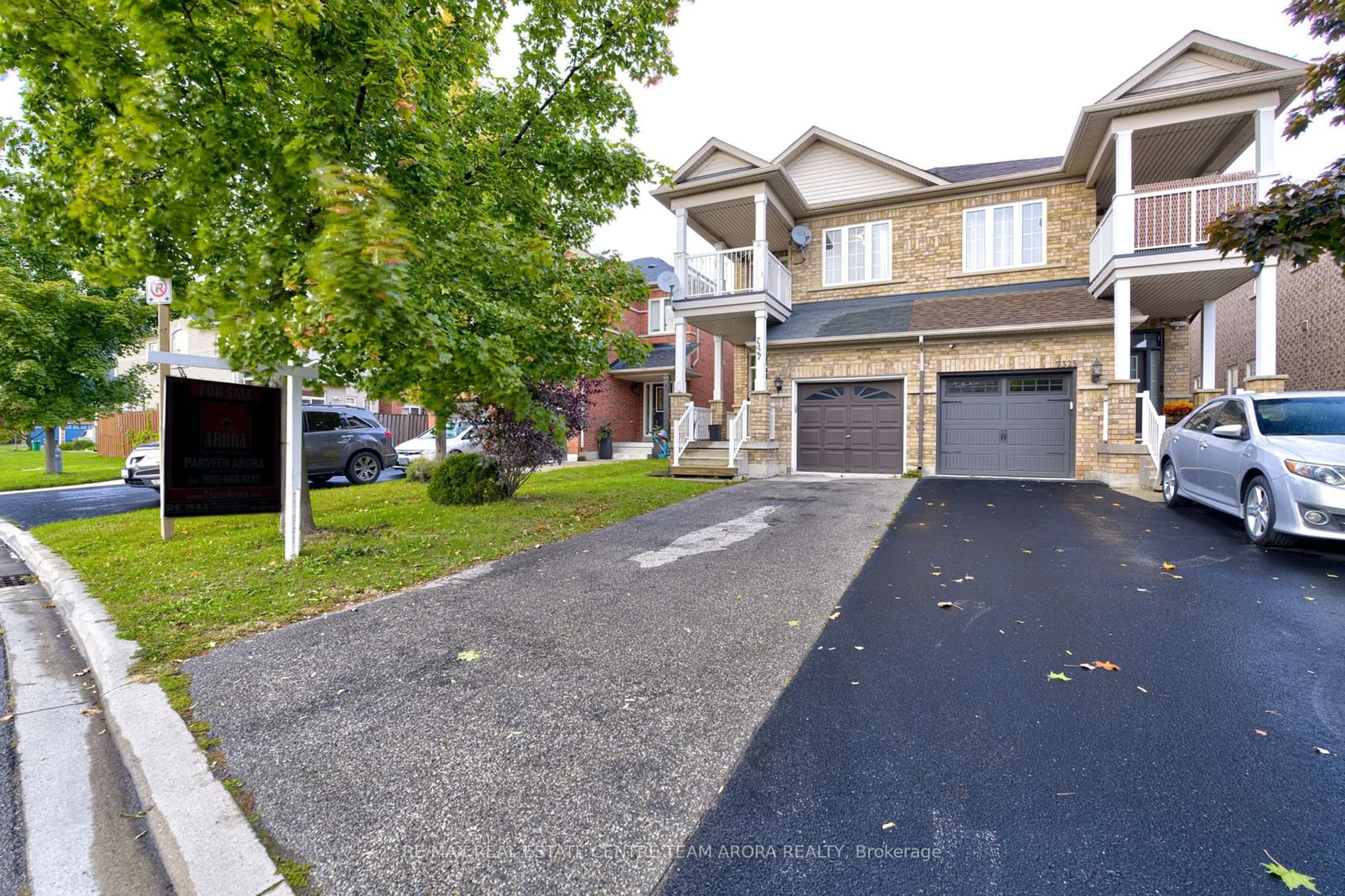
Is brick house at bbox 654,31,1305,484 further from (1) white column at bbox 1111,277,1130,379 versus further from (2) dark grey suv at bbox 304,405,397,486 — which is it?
(2) dark grey suv at bbox 304,405,397,486

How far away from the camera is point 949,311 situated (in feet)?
42.2

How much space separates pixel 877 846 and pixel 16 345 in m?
18.0

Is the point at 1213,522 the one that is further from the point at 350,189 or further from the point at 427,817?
the point at 350,189

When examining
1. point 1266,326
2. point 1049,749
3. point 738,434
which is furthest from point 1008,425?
point 1049,749

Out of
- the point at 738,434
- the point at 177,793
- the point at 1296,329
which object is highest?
the point at 1296,329

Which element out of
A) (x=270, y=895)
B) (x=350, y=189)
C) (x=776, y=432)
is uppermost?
(x=350, y=189)

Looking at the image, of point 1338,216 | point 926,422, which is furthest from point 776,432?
point 1338,216

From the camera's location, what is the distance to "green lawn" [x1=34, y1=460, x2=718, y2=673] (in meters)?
3.94

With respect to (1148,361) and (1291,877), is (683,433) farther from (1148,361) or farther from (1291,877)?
(1291,877)

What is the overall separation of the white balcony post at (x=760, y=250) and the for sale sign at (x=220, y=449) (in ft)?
31.4

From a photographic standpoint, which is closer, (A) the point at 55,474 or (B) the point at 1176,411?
(B) the point at 1176,411

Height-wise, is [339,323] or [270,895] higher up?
[339,323]

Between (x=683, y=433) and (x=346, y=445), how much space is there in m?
7.39

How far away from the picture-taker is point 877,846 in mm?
1843
